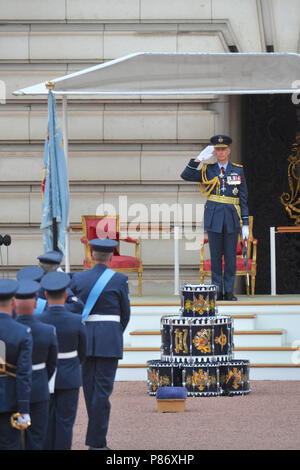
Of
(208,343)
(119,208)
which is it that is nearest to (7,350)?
(208,343)

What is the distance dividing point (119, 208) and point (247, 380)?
4.53 metres

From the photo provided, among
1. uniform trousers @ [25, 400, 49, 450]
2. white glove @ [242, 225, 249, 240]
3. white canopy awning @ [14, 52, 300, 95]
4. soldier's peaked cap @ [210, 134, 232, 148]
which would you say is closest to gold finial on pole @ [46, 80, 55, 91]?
white canopy awning @ [14, 52, 300, 95]

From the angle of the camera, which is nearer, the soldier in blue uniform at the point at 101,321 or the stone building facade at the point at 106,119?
the soldier in blue uniform at the point at 101,321

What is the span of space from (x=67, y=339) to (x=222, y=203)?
225 inches

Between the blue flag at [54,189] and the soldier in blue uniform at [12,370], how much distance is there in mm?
5875

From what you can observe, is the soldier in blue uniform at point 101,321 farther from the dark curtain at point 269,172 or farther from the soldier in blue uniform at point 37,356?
the dark curtain at point 269,172

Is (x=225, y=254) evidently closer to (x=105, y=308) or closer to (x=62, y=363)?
(x=105, y=308)

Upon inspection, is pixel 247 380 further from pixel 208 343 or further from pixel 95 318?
pixel 95 318

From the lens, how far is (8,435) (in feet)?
21.2

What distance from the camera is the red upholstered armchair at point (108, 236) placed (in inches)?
538

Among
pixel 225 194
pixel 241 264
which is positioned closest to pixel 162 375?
pixel 225 194

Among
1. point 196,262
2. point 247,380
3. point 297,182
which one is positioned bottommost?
point 247,380

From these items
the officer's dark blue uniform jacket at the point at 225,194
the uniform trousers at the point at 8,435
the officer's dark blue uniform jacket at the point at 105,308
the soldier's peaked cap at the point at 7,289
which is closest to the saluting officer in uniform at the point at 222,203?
the officer's dark blue uniform jacket at the point at 225,194

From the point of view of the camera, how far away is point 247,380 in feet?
36.0
